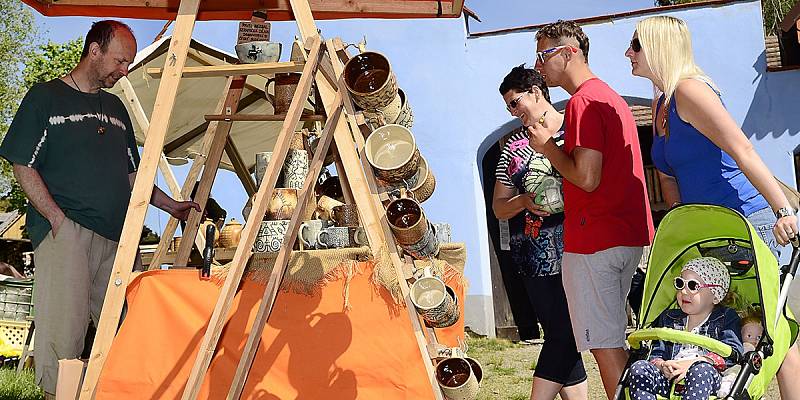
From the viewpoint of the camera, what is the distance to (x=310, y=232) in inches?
131

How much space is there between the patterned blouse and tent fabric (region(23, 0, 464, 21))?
71 cm

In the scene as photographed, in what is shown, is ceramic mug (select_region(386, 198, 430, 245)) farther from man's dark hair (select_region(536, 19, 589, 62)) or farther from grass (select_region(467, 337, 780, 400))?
grass (select_region(467, 337, 780, 400))

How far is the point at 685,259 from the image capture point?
9.32ft

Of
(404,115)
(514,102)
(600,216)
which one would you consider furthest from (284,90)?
(600,216)

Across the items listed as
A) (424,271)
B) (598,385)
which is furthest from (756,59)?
(424,271)

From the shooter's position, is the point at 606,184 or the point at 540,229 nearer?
the point at 606,184

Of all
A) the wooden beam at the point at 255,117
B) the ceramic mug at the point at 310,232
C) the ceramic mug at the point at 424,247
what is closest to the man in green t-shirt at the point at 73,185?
the wooden beam at the point at 255,117

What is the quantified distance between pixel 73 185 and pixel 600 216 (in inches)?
84.4

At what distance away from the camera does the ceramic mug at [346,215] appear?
11.1 ft

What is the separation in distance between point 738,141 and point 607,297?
0.74m

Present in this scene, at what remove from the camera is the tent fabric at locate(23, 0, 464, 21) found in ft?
11.6

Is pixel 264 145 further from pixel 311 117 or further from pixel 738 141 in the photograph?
pixel 738 141

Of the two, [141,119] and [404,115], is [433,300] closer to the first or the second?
[404,115]

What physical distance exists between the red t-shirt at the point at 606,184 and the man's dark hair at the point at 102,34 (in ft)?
6.54
